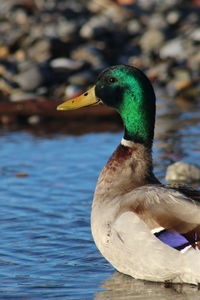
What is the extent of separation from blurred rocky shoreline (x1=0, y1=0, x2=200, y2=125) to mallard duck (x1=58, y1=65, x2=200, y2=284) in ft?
17.9

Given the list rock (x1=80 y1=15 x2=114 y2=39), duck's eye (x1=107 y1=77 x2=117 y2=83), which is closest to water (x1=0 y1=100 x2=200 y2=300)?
duck's eye (x1=107 y1=77 x2=117 y2=83)

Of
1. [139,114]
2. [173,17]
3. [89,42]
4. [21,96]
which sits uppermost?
[173,17]

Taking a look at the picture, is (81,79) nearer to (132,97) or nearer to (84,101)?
(84,101)

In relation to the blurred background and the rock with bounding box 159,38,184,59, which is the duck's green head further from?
the rock with bounding box 159,38,184,59

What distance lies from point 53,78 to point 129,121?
7.22m

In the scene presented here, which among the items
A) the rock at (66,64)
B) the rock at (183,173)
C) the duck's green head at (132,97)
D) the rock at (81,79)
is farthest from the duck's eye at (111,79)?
the rock at (66,64)

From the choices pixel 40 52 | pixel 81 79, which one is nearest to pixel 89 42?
pixel 40 52

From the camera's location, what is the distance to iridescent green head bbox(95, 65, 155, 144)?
525 centimetres

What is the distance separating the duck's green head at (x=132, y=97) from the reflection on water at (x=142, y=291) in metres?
0.92

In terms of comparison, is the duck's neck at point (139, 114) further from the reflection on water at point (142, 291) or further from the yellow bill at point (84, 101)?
the reflection on water at point (142, 291)

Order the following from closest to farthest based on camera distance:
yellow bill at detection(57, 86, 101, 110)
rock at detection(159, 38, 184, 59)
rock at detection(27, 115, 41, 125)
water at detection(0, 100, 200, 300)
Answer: water at detection(0, 100, 200, 300) → yellow bill at detection(57, 86, 101, 110) → rock at detection(27, 115, 41, 125) → rock at detection(159, 38, 184, 59)

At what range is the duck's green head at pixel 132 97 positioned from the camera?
5.25 metres

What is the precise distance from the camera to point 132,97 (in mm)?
5281

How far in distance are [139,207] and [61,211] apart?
192 cm
